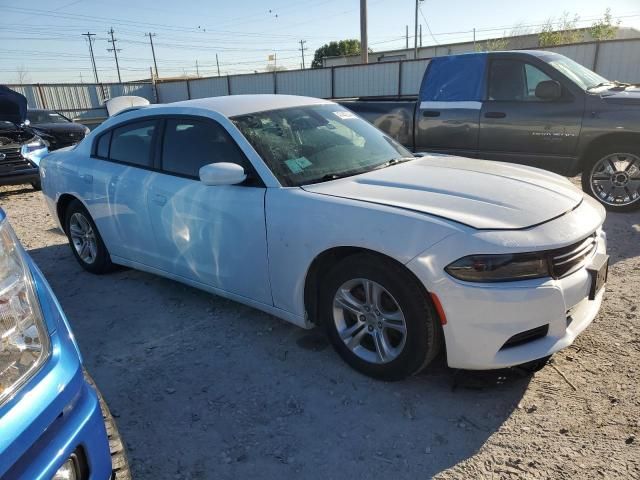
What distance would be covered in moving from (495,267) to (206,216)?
77.2 inches

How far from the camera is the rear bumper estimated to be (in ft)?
27.8

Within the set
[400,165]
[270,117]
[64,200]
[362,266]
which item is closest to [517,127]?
[400,165]

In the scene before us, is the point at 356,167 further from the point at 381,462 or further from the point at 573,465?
the point at 573,465

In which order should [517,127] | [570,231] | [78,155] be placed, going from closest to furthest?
[570,231] → [78,155] → [517,127]

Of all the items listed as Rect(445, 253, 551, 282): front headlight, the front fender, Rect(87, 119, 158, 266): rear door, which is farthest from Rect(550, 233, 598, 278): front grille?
Rect(87, 119, 158, 266): rear door

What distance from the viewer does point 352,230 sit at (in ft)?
8.73

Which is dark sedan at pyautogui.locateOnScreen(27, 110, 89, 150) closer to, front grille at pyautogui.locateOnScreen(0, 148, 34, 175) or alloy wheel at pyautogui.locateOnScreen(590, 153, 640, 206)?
front grille at pyautogui.locateOnScreen(0, 148, 34, 175)

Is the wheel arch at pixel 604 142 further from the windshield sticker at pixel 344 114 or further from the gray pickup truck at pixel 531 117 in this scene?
the windshield sticker at pixel 344 114

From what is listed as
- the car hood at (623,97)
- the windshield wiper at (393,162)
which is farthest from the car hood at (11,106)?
the car hood at (623,97)

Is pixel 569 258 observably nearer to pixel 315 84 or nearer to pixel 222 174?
pixel 222 174

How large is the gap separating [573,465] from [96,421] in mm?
2039

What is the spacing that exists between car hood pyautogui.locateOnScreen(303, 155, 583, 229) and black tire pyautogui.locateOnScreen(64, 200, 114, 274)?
2.53 meters

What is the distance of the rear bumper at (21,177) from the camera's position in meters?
8.48

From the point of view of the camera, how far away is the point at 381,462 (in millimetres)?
2314
